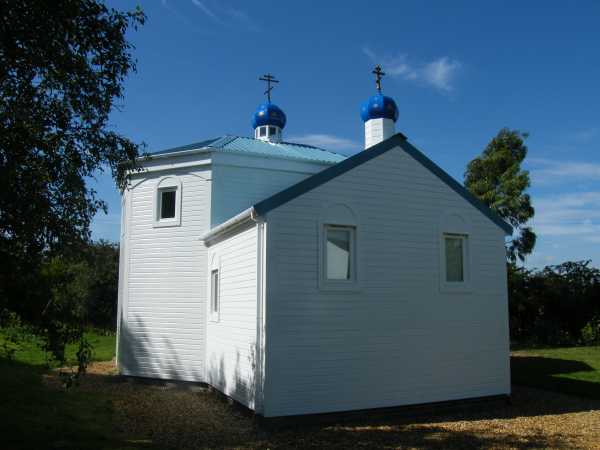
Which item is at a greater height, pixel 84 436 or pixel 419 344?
pixel 419 344

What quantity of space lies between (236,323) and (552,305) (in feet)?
56.4

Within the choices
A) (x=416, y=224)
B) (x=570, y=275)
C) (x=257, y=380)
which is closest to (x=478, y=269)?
(x=416, y=224)

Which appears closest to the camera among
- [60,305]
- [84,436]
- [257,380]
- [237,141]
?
[60,305]

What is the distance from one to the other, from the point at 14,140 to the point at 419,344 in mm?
8141

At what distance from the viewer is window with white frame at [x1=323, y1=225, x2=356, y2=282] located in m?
10.4

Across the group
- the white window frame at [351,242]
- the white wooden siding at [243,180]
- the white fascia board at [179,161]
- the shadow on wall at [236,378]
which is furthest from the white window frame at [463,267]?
the white fascia board at [179,161]

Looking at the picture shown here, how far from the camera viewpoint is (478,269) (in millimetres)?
12039

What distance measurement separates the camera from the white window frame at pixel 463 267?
1154 centimetres

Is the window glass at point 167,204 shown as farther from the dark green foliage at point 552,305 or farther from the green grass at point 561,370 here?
the dark green foliage at point 552,305

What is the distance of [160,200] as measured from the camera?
15.2 meters

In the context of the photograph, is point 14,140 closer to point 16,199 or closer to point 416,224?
point 16,199

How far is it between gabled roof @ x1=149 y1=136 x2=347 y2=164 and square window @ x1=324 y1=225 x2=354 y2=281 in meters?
5.16

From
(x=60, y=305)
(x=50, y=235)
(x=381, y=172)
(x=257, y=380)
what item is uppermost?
(x=381, y=172)

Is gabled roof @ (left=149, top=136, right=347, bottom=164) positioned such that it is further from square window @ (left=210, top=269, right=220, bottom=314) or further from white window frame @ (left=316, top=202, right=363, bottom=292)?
white window frame @ (left=316, top=202, right=363, bottom=292)
